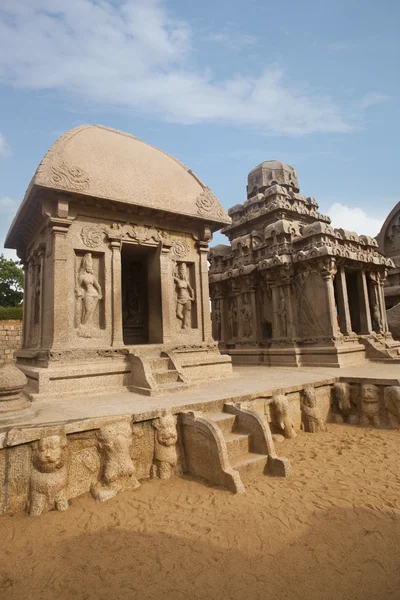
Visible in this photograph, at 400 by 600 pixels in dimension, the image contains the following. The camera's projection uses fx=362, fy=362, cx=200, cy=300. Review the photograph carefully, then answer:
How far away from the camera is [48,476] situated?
13.3ft

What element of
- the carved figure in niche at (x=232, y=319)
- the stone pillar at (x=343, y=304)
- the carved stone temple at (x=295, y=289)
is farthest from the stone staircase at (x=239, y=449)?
the carved figure in niche at (x=232, y=319)

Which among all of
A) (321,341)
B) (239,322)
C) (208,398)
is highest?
(239,322)

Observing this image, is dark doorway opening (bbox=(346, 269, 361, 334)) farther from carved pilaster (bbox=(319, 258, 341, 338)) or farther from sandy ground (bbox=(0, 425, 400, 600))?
sandy ground (bbox=(0, 425, 400, 600))

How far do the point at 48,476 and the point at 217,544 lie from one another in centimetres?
199

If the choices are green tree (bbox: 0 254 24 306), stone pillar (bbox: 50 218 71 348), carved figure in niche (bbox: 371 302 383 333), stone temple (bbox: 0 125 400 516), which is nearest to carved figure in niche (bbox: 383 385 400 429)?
stone temple (bbox: 0 125 400 516)

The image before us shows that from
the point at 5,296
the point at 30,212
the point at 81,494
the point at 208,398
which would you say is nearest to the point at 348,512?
the point at 208,398

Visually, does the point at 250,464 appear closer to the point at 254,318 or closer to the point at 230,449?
the point at 230,449

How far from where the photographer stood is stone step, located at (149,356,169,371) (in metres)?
8.00

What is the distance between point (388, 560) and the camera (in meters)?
3.17

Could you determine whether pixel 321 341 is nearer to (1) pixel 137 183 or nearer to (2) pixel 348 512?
(1) pixel 137 183

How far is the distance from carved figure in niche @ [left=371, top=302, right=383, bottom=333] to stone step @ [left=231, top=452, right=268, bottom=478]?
11.0 meters

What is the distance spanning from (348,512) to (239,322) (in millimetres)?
11114

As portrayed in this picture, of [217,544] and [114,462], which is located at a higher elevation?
[114,462]

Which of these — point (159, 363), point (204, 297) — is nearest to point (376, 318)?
point (204, 297)
